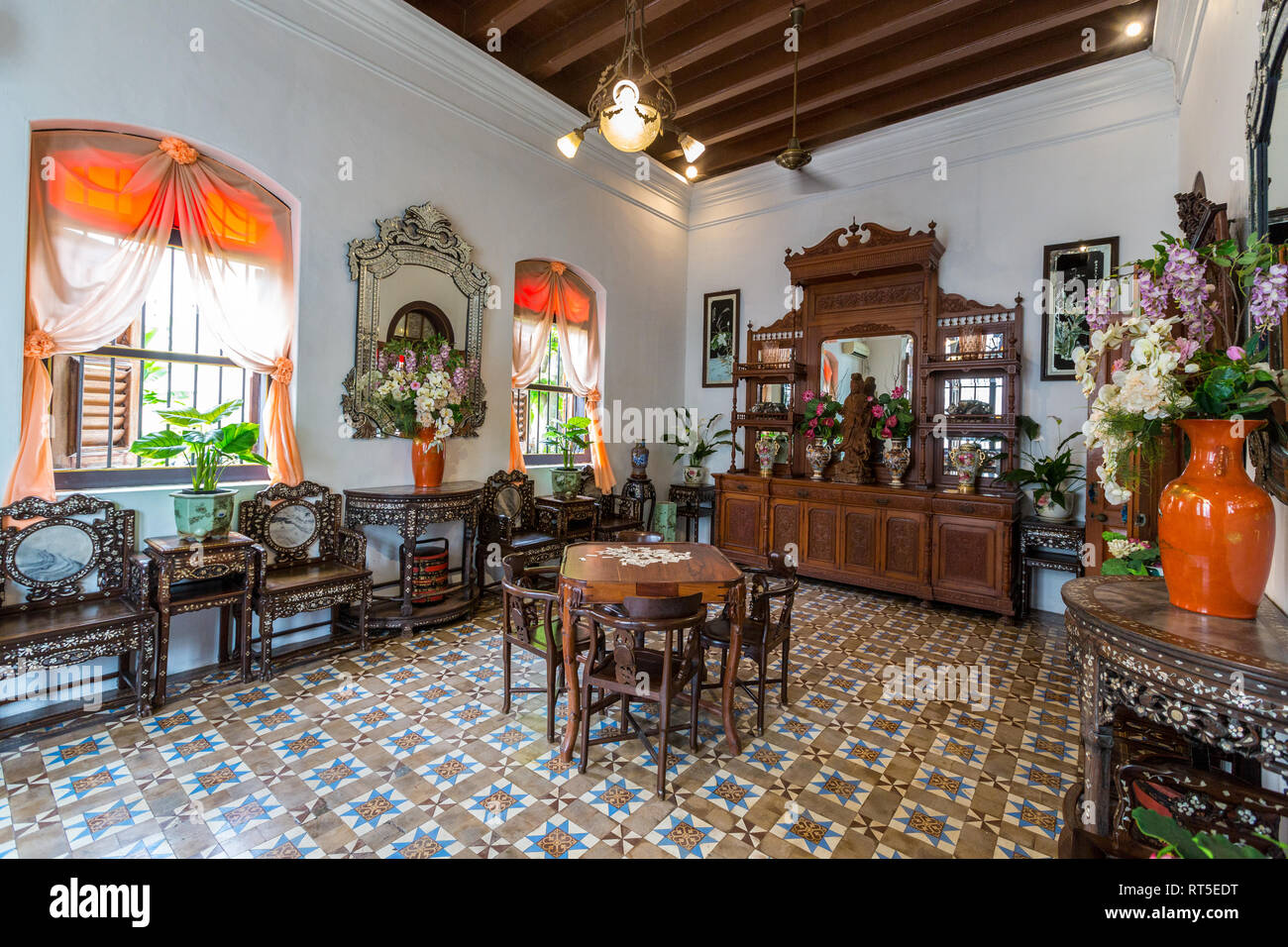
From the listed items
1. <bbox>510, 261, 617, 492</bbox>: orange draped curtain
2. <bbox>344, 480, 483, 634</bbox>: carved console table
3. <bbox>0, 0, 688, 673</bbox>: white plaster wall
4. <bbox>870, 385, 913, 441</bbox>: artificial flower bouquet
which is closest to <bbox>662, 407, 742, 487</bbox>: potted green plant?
<bbox>510, 261, 617, 492</bbox>: orange draped curtain

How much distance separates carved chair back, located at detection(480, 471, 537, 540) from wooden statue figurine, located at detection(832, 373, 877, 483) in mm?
3263

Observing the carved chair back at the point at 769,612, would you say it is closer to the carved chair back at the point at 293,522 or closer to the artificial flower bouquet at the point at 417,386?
the artificial flower bouquet at the point at 417,386

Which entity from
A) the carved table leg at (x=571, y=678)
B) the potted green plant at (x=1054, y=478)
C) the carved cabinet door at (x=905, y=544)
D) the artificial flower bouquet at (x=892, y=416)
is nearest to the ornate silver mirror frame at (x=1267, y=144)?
the carved table leg at (x=571, y=678)

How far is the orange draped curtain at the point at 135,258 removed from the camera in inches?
126

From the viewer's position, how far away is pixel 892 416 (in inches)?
232

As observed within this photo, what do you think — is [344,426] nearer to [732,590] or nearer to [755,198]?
[732,590]

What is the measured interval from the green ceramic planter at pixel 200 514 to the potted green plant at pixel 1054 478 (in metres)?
5.97

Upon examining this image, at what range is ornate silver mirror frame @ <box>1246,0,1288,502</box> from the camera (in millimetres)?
1796

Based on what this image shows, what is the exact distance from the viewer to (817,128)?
6.35m

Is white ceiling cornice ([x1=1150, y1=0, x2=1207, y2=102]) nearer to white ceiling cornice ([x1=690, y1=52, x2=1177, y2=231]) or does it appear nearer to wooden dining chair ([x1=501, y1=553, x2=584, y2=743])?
white ceiling cornice ([x1=690, y1=52, x2=1177, y2=231])

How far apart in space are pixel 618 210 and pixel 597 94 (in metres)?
3.83

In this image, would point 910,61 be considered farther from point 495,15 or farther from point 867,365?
point 495,15
